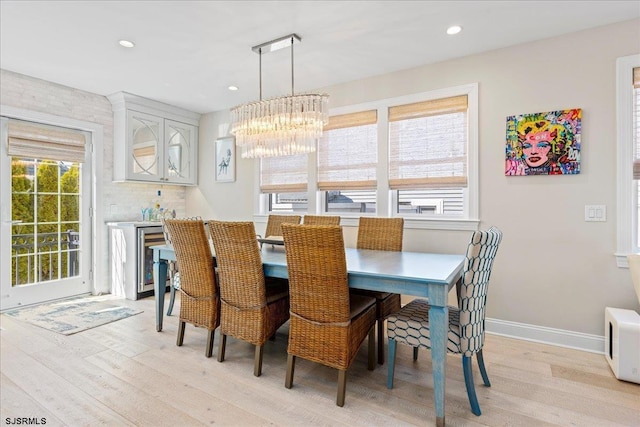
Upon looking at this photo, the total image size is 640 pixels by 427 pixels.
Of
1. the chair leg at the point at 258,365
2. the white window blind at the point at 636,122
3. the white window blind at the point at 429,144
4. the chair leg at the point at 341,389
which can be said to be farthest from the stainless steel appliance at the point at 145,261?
the white window blind at the point at 636,122

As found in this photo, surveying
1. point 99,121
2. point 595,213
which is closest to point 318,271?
point 595,213

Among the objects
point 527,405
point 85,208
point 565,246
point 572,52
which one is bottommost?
point 527,405

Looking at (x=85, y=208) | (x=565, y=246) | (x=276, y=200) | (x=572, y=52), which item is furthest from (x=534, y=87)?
(x=85, y=208)

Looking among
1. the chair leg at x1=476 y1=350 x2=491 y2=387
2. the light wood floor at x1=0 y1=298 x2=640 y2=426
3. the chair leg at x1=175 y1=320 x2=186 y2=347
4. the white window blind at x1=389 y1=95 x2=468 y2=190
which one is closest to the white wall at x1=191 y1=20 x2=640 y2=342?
the white window blind at x1=389 y1=95 x2=468 y2=190

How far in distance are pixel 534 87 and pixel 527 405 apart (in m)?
2.48

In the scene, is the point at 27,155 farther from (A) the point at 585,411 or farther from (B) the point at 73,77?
(A) the point at 585,411

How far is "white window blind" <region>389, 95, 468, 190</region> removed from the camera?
3.25 m

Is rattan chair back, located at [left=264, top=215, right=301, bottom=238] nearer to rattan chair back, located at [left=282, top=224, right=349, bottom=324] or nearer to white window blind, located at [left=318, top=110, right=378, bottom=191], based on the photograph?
white window blind, located at [left=318, top=110, right=378, bottom=191]

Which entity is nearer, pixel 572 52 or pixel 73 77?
pixel 572 52

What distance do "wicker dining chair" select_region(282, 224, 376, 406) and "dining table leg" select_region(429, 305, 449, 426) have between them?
1.58ft

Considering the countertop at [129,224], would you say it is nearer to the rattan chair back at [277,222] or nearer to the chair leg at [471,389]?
the rattan chair back at [277,222]

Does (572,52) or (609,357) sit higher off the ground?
(572,52)

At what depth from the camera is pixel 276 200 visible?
4676mm

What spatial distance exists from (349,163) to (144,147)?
2771 mm
